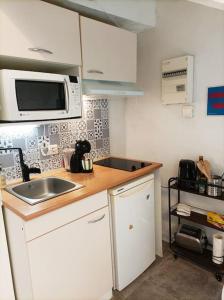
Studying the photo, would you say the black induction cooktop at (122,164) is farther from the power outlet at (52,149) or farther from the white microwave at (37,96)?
the white microwave at (37,96)

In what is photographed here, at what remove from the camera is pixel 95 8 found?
164 centimetres

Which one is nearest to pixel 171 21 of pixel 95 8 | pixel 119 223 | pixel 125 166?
pixel 95 8

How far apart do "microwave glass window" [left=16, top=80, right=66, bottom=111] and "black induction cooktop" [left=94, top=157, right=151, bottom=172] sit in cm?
73

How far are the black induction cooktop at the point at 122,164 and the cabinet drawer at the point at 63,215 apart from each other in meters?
0.48

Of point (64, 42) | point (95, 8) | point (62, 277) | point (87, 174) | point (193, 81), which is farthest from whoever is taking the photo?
point (193, 81)

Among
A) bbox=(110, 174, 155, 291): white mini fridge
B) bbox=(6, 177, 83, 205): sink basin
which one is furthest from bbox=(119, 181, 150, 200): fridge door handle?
bbox=(6, 177, 83, 205): sink basin

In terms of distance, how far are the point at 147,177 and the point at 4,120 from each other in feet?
3.76

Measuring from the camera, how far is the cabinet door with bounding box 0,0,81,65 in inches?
49.2

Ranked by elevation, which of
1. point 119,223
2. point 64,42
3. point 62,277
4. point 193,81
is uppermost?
point 64,42

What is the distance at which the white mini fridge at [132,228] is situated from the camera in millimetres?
1660

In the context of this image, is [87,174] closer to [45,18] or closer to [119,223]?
[119,223]

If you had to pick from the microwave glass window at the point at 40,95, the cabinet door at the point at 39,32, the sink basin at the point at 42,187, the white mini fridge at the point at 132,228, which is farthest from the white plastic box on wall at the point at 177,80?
the sink basin at the point at 42,187

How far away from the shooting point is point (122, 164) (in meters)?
2.10

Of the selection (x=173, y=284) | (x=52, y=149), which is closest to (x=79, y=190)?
(x=52, y=149)
